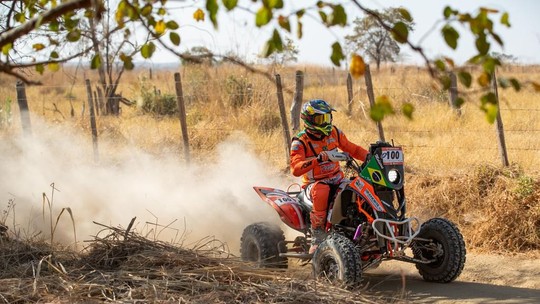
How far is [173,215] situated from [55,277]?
18.6 ft

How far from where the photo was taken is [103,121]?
60.9ft

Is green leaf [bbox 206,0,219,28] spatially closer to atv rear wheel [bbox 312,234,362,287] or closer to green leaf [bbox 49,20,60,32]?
green leaf [bbox 49,20,60,32]

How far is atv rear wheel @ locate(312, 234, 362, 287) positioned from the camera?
7340 millimetres

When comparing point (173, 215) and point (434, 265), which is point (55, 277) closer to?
point (434, 265)

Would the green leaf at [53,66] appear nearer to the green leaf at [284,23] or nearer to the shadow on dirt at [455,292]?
the green leaf at [284,23]

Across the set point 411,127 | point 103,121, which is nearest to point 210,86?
point 103,121

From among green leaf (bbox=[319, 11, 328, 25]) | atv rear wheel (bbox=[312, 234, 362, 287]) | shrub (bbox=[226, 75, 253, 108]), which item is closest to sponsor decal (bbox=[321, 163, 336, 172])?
atv rear wheel (bbox=[312, 234, 362, 287])

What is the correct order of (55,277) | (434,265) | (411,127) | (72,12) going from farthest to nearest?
(411,127)
(434,265)
(55,277)
(72,12)

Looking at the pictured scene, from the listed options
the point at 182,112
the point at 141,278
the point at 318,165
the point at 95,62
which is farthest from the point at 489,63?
the point at 182,112

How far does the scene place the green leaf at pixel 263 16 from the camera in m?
3.16

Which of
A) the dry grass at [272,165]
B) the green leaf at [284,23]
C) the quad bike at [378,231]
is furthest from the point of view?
the quad bike at [378,231]

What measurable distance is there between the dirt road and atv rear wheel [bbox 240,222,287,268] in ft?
3.32

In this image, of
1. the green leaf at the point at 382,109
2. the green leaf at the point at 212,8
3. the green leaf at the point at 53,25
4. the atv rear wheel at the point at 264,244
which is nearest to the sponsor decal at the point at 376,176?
the atv rear wheel at the point at 264,244

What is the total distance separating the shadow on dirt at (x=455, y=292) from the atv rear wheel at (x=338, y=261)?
18 cm
